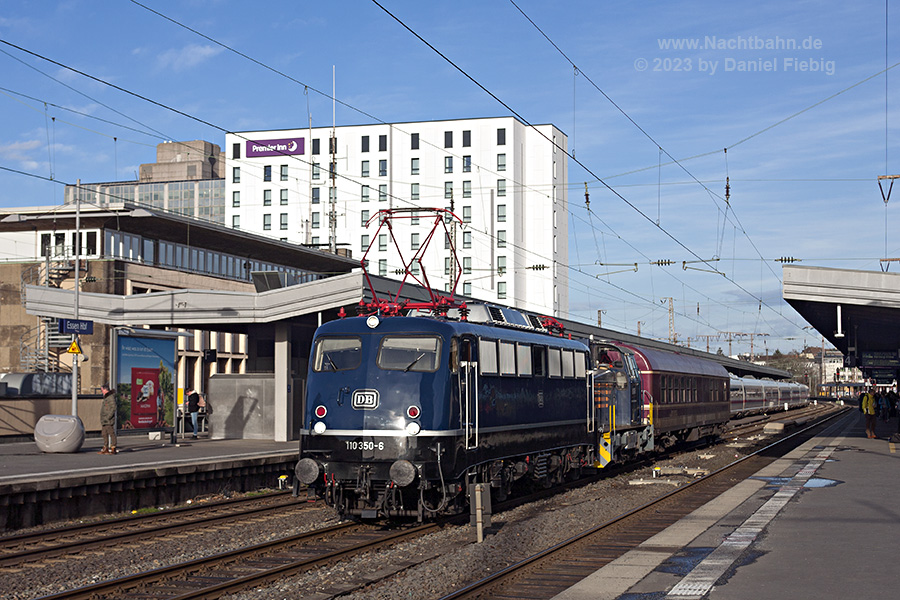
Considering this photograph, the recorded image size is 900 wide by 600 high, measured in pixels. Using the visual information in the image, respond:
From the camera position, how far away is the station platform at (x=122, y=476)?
18.5 m

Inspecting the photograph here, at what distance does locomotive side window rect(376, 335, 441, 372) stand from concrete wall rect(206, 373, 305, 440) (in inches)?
644

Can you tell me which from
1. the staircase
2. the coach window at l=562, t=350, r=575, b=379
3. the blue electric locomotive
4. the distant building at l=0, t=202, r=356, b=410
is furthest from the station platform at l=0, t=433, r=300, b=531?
the distant building at l=0, t=202, r=356, b=410

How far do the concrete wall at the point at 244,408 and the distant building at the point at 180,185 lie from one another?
110050 mm

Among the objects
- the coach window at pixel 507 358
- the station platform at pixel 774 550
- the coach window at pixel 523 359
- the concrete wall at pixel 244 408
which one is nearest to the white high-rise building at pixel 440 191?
the concrete wall at pixel 244 408

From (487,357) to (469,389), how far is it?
3.73 feet

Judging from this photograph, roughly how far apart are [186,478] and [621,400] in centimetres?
1249

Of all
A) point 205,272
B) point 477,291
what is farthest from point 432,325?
point 477,291

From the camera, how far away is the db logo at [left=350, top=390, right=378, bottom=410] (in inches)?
656

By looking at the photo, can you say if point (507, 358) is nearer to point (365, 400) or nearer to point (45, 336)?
point (365, 400)

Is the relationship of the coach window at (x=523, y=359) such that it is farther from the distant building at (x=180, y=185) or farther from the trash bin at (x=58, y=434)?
the distant building at (x=180, y=185)

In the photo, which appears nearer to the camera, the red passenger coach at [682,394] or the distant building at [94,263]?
the red passenger coach at [682,394]

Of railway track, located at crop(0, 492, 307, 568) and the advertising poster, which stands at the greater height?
the advertising poster

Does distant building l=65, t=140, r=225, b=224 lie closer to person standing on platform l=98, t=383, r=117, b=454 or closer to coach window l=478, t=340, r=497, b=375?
person standing on platform l=98, t=383, r=117, b=454

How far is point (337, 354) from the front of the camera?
687 inches
